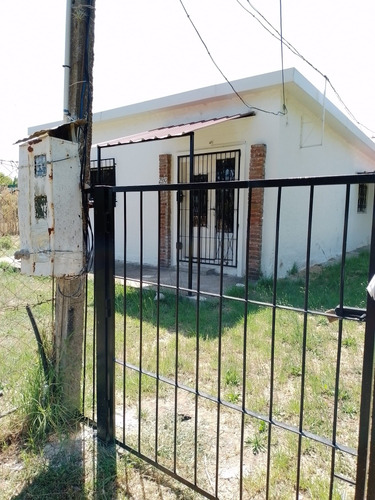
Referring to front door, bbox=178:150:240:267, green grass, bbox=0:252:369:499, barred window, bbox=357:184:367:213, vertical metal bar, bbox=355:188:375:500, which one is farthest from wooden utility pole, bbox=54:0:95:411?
barred window, bbox=357:184:367:213

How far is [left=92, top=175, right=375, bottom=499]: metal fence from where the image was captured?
4.57ft

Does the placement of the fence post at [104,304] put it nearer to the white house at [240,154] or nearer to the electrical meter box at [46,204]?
the electrical meter box at [46,204]

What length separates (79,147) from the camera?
204 cm

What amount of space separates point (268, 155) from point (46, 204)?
510 cm

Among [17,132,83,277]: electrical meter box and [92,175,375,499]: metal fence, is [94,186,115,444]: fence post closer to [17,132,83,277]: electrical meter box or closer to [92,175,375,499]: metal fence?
[92,175,375,499]: metal fence

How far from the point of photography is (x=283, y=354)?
3309 mm

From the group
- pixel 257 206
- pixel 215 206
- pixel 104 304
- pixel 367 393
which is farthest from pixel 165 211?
pixel 367 393

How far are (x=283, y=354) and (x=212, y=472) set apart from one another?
164 centimetres

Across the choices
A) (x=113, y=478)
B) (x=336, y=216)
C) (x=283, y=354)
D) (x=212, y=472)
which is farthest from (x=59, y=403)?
(x=336, y=216)

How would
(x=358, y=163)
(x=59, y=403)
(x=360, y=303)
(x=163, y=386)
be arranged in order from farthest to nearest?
(x=358, y=163)
(x=360, y=303)
(x=163, y=386)
(x=59, y=403)

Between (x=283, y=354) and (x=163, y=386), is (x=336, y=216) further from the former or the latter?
(x=163, y=386)

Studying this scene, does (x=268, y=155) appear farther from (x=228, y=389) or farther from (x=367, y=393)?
(x=367, y=393)

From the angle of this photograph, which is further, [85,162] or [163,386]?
[163,386]

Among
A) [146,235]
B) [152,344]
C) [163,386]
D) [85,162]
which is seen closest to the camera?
[85,162]
